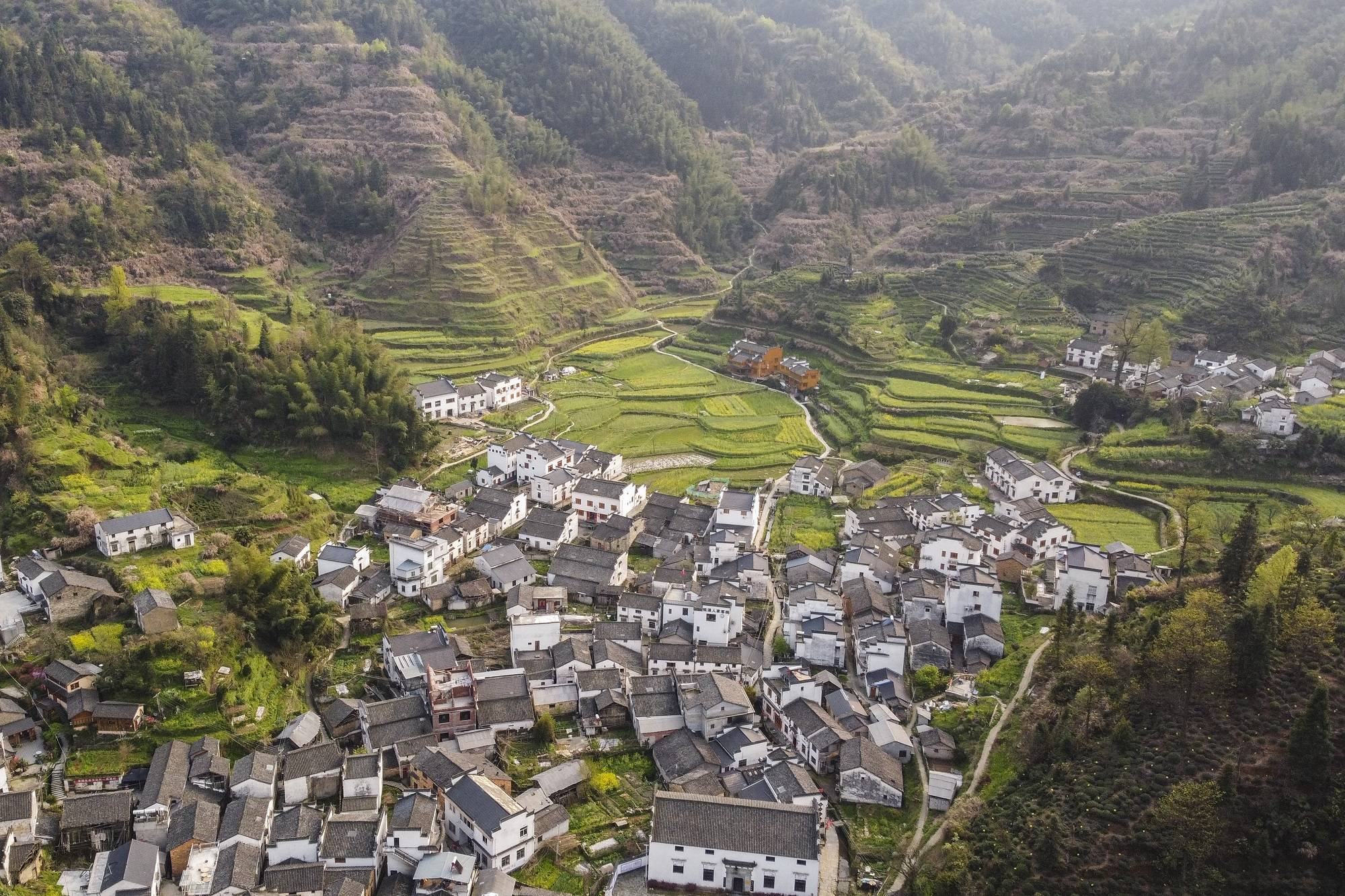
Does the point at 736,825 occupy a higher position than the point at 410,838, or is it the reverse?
the point at 736,825

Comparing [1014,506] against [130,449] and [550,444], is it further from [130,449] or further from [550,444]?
[130,449]

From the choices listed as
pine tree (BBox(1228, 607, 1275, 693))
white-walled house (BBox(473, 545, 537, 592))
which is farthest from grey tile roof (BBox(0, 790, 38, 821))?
pine tree (BBox(1228, 607, 1275, 693))

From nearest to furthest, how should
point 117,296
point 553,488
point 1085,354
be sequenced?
point 553,488 → point 117,296 → point 1085,354

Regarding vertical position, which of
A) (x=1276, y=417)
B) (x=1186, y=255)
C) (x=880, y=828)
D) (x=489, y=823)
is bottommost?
(x=489, y=823)

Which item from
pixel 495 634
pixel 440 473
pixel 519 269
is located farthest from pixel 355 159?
pixel 495 634

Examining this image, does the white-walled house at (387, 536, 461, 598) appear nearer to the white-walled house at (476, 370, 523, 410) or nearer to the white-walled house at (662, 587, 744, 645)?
the white-walled house at (662, 587, 744, 645)

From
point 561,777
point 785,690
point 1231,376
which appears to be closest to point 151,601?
point 561,777

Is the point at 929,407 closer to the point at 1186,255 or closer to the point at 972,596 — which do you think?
the point at 972,596
